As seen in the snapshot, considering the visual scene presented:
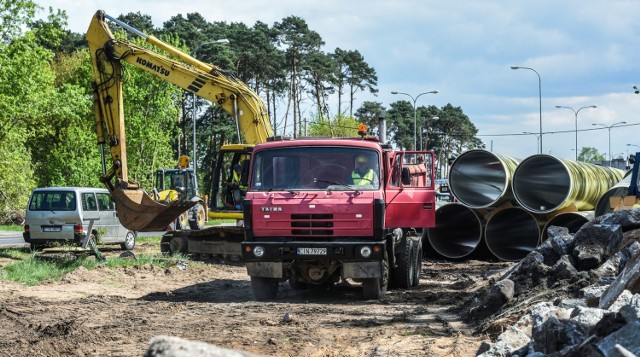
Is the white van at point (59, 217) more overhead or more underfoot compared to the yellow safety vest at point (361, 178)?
more underfoot

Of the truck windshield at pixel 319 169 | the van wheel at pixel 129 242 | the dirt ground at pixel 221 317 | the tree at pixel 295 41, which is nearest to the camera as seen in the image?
the dirt ground at pixel 221 317

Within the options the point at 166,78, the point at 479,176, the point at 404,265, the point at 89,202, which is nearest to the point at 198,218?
the point at 89,202

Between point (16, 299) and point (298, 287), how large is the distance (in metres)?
4.80

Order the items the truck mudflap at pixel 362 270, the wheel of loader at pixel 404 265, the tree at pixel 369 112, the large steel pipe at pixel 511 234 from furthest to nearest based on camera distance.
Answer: the tree at pixel 369 112
the large steel pipe at pixel 511 234
the wheel of loader at pixel 404 265
the truck mudflap at pixel 362 270

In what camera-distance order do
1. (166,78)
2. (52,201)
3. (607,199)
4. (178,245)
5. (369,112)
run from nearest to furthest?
(166,78)
(178,245)
(607,199)
(52,201)
(369,112)

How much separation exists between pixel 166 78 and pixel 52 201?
4.55m

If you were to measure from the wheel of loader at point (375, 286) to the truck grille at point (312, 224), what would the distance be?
1.05 m

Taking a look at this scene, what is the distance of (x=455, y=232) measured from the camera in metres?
23.0

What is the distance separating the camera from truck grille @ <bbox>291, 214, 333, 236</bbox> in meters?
12.8

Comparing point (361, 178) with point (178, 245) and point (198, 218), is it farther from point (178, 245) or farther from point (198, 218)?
point (198, 218)

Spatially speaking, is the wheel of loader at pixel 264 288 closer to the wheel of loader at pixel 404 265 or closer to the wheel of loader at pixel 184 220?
the wheel of loader at pixel 404 265

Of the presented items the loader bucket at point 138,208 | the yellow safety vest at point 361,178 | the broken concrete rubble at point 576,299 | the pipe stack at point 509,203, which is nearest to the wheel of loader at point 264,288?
the yellow safety vest at point 361,178

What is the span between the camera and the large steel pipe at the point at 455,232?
22281 mm

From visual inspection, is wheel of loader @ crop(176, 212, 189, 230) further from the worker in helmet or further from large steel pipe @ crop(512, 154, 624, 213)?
the worker in helmet
